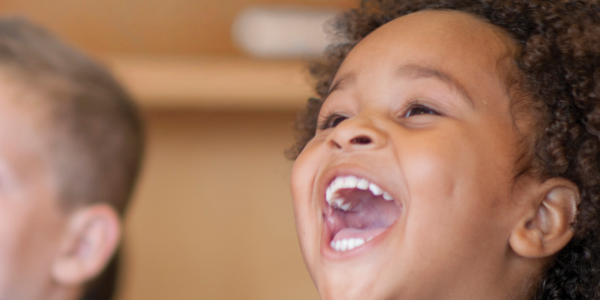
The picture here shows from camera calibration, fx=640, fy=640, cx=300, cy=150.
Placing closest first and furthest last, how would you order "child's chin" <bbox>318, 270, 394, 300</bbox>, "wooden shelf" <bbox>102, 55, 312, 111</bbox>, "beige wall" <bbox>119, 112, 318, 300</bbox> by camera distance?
1. "child's chin" <bbox>318, 270, 394, 300</bbox>
2. "wooden shelf" <bbox>102, 55, 312, 111</bbox>
3. "beige wall" <bbox>119, 112, 318, 300</bbox>

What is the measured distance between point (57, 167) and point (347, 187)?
53 cm

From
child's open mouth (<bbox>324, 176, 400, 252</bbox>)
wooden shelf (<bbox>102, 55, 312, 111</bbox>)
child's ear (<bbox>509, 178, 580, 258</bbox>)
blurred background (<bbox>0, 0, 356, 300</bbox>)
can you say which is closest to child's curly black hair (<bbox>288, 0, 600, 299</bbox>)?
child's ear (<bbox>509, 178, 580, 258</bbox>)

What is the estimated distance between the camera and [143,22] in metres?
1.36

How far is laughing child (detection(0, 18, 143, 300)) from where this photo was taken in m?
0.88

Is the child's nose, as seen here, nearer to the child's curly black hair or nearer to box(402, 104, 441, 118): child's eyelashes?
box(402, 104, 441, 118): child's eyelashes

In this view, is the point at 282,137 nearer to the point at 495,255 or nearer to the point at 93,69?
the point at 93,69

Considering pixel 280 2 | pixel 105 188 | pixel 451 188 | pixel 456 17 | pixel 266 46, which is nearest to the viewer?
pixel 451 188

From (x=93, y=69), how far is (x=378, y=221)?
60 centimetres

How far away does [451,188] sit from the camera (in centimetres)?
54

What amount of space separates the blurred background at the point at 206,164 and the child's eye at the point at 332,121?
1.99 feet

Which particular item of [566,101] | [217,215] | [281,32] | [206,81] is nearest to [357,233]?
[566,101]

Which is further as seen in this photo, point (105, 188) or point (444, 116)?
point (105, 188)

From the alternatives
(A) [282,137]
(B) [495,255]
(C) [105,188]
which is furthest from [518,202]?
(A) [282,137]

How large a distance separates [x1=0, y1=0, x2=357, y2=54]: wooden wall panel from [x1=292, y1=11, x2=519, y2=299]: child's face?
0.79 metres
